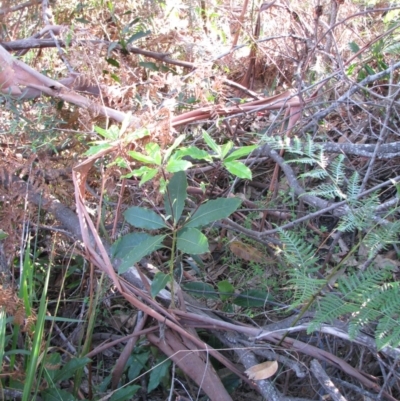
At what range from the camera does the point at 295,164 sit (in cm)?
220

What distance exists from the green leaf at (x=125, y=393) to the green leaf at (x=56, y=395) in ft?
0.40

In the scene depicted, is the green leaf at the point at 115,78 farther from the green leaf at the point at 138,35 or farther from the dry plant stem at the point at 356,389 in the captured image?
the dry plant stem at the point at 356,389

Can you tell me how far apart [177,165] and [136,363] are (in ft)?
2.42

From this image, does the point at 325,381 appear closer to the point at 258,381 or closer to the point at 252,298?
the point at 258,381

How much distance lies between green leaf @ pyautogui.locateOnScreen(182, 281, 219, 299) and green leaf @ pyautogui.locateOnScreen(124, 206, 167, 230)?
41cm

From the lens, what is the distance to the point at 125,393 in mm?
1517

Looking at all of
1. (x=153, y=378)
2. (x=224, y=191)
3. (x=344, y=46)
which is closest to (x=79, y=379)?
(x=153, y=378)

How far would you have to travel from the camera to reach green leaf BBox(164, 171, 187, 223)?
1479 millimetres

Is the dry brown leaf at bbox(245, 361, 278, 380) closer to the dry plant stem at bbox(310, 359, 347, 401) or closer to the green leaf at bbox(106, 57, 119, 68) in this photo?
the dry plant stem at bbox(310, 359, 347, 401)

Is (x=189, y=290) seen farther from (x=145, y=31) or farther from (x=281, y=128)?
(x=145, y=31)

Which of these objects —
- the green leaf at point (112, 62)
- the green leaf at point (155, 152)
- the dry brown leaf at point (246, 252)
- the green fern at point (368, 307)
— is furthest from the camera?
the green leaf at point (112, 62)

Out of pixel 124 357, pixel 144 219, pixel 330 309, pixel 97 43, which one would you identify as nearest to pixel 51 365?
pixel 124 357

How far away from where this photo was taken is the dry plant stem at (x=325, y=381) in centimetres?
131

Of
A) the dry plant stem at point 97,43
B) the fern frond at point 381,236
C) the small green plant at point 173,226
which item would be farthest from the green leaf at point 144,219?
the dry plant stem at point 97,43
